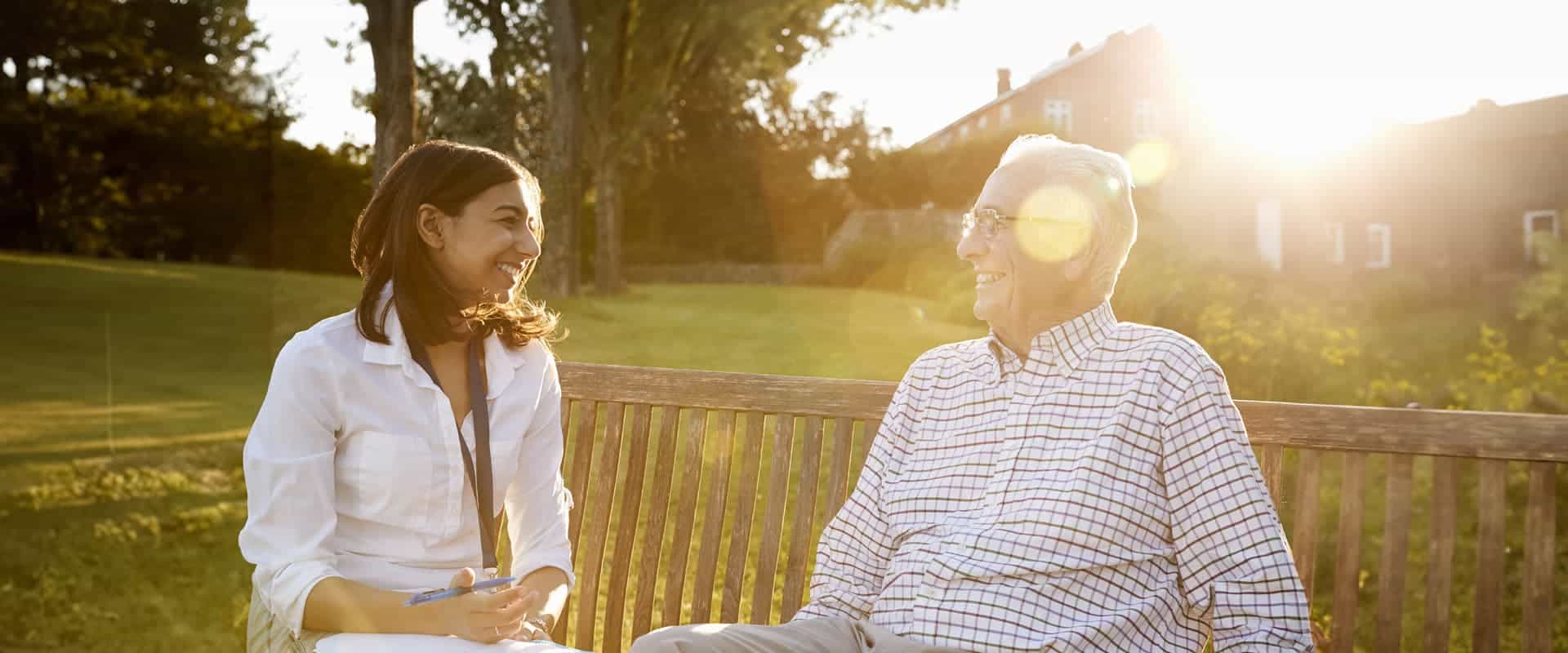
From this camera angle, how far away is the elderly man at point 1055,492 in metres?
2.45

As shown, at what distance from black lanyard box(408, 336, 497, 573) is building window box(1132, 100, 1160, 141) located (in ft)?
93.7

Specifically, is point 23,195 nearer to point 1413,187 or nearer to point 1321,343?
point 1321,343

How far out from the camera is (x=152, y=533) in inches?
268

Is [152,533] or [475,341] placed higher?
[475,341]

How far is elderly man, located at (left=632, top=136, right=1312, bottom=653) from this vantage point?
8.04 ft

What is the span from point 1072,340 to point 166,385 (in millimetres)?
11264

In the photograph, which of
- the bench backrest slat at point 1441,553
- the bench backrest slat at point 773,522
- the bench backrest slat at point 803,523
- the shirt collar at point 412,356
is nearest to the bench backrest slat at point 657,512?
the bench backrest slat at point 773,522

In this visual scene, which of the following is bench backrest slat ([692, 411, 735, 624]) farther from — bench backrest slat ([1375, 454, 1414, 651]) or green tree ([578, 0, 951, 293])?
green tree ([578, 0, 951, 293])

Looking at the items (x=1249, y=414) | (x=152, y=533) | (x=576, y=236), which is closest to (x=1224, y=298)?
(x=1249, y=414)

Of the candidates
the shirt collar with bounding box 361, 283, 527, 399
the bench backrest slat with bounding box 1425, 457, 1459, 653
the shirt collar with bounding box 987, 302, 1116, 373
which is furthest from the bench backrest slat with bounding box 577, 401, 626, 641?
the bench backrest slat with bounding box 1425, 457, 1459, 653

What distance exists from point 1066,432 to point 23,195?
19821 millimetres

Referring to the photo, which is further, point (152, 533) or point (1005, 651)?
point (152, 533)

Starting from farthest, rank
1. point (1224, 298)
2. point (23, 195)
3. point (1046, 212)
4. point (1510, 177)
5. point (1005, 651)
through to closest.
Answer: point (1510, 177), point (23, 195), point (1224, 298), point (1046, 212), point (1005, 651)

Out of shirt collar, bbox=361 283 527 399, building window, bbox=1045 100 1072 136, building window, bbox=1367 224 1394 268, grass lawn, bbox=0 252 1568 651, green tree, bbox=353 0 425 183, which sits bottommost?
grass lawn, bbox=0 252 1568 651
